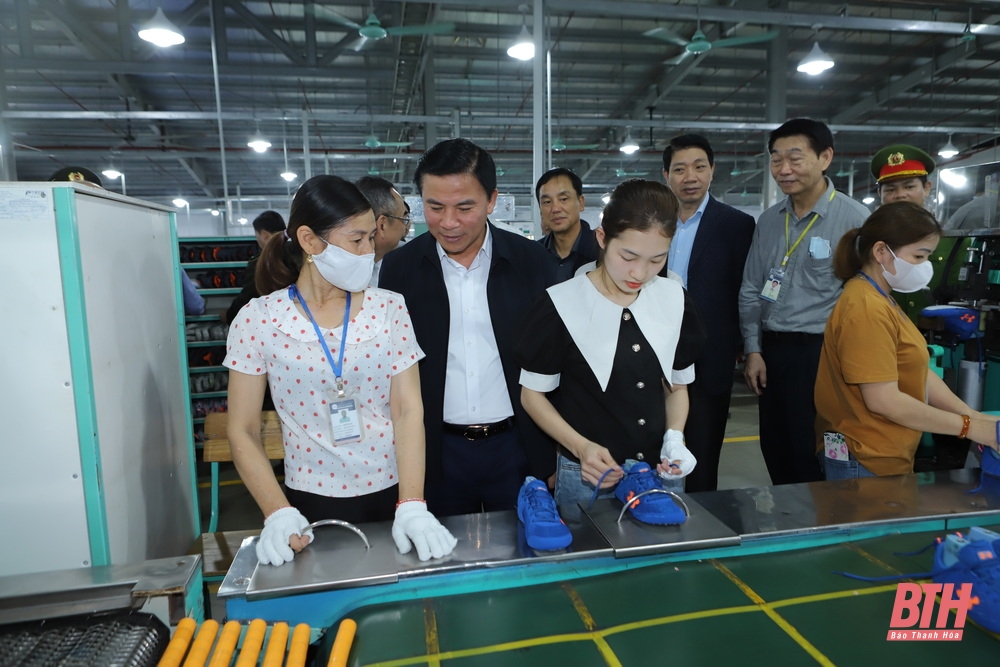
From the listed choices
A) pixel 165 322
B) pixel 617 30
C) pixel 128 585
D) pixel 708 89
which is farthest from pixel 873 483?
pixel 708 89

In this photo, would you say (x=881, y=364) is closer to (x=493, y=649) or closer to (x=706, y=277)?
(x=706, y=277)

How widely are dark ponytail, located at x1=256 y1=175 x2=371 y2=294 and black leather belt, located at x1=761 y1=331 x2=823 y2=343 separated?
1.69m

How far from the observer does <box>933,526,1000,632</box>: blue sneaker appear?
89 cm

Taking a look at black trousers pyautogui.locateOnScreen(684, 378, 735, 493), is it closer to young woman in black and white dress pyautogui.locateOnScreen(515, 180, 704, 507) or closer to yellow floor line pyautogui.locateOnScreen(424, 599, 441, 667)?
young woman in black and white dress pyautogui.locateOnScreen(515, 180, 704, 507)

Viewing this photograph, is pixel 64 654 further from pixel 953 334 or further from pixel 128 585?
pixel 953 334

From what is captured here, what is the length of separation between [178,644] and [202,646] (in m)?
0.03

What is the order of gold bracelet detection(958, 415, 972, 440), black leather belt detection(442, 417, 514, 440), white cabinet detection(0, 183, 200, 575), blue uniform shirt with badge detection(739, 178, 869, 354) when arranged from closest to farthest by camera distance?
gold bracelet detection(958, 415, 972, 440) → white cabinet detection(0, 183, 200, 575) → black leather belt detection(442, 417, 514, 440) → blue uniform shirt with badge detection(739, 178, 869, 354)

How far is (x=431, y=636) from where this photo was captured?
914mm

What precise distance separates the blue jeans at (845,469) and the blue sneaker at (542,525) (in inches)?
38.5

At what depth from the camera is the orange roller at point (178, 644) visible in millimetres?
807

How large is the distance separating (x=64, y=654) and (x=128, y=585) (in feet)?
0.54

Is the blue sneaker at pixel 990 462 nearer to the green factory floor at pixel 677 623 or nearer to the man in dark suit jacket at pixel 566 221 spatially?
the green factory floor at pixel 677 623

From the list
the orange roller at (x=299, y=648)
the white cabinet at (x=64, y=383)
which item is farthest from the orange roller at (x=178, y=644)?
the white cabinet at (x=64, y=383)

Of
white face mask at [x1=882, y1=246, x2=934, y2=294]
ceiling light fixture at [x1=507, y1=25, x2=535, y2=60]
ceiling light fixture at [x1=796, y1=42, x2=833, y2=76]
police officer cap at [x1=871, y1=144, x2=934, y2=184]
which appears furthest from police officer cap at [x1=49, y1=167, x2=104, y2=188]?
ceiling light fixture at [x1=796, y1=42, x2=833, y2=76]
